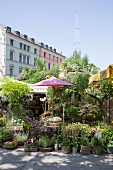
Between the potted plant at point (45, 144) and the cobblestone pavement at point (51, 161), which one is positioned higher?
the potted plant at point (45, 144)

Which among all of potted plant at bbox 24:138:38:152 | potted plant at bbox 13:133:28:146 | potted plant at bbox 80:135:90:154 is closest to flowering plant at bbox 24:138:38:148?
potted plant at bbox 24:138:38:152

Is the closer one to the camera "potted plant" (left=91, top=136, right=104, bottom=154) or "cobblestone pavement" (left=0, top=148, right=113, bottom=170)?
"cobblestone pavement" (left=0, top=148, right=113, bottom=170)

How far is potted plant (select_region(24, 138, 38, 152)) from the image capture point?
6.25 meters

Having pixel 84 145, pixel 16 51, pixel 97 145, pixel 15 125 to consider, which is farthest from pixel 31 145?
pixel 16 51

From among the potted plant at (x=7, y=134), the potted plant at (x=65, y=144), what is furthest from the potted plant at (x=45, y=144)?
the potted plant at (x=7, y=134)

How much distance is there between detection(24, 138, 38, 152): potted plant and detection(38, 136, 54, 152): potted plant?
0.16 meters

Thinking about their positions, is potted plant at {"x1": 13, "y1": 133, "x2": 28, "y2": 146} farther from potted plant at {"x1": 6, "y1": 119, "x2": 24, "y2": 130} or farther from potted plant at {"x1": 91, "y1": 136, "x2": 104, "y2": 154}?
potted plant at {"x1": 91, "y1": 136, "x2": 104, "y2": 154}

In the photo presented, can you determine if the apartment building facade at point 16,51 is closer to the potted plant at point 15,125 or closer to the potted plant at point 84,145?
the potted plant at point 15,125

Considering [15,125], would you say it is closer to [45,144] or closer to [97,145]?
[45,144]

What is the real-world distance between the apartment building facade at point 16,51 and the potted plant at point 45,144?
26742mm

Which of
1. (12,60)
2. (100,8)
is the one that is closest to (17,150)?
(100,8)

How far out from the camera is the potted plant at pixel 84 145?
19.8 ft

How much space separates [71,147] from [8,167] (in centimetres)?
221

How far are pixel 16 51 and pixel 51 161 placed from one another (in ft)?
110
